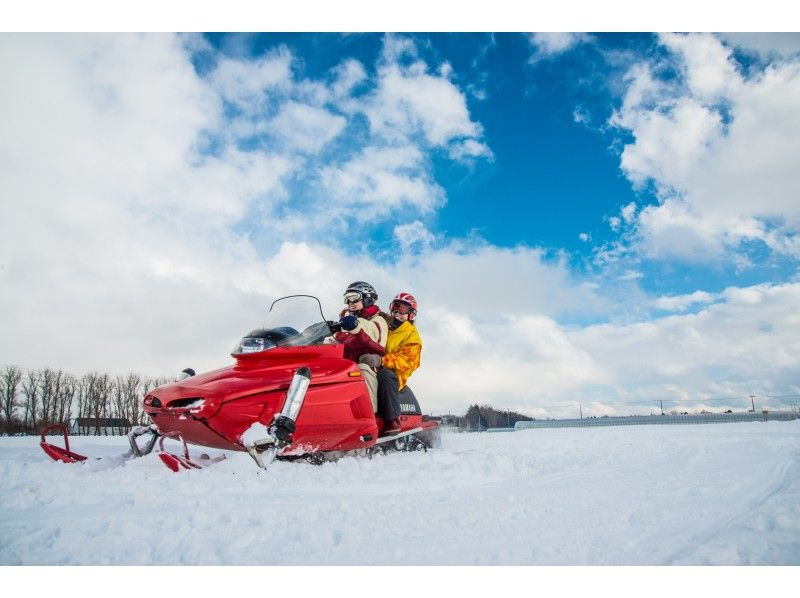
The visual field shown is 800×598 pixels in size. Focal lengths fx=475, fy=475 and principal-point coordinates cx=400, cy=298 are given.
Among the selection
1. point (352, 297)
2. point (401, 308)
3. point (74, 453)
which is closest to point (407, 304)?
point (401, 308)

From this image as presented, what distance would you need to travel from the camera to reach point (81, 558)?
6.10 feet

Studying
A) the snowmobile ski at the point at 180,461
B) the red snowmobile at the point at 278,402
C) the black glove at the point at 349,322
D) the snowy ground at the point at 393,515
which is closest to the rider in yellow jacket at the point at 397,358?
the red snowmobile at the point at 278,402

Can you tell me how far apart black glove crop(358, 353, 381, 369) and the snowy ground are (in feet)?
4.34

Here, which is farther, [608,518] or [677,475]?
[677,475]

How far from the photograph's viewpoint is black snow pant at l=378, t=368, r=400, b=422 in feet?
17.2

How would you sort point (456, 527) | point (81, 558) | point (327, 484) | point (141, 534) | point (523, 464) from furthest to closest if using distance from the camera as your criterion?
point (523, 464), point (327, 484), point (456, 527), point (141, 534), point (81, 558)

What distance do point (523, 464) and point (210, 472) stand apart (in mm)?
2744

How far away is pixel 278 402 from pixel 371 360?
135cm

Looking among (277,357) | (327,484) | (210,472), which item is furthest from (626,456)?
(210,472)

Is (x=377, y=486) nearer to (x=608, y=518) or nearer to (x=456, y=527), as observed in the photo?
(x=456, y=527)

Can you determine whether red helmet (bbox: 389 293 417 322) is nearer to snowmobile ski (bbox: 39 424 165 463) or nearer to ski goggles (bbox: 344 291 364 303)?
ski goggles (bbox: 344 291 364 303)

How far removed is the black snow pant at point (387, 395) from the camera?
206 inches

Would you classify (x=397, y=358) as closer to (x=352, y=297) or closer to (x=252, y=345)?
(x=352, y=297)

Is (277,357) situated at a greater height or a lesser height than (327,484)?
greater
